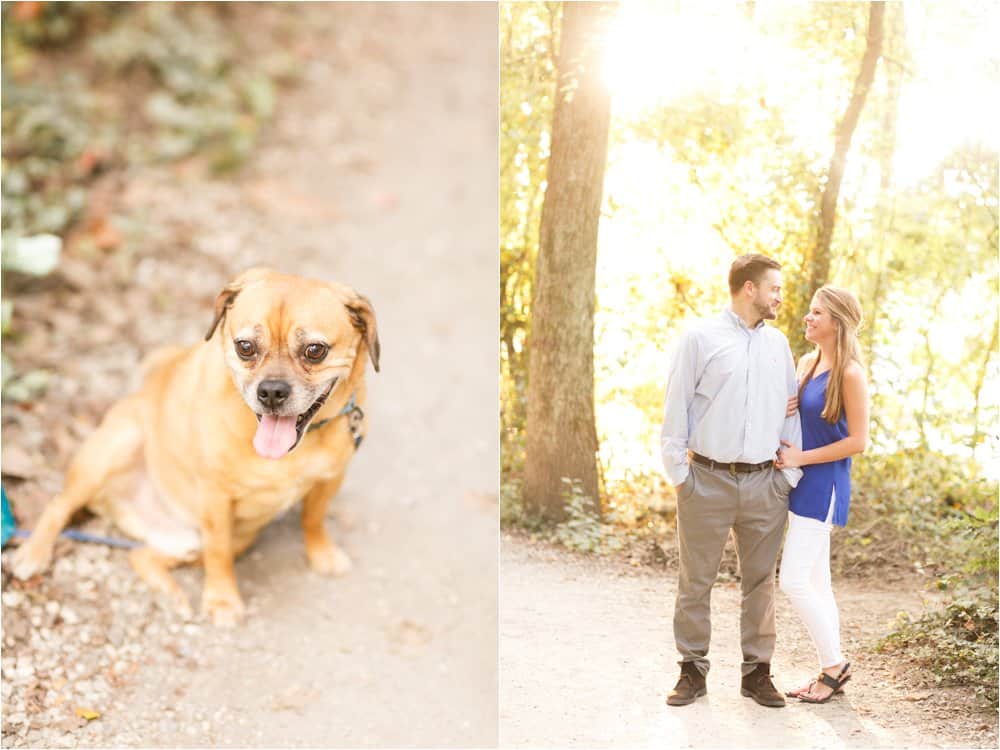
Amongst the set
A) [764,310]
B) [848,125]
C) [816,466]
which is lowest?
[816,466]

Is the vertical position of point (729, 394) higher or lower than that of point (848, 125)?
lower

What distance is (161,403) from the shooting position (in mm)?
3139

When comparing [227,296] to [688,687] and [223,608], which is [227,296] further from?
[688,687]

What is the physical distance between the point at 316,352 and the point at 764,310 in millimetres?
1376

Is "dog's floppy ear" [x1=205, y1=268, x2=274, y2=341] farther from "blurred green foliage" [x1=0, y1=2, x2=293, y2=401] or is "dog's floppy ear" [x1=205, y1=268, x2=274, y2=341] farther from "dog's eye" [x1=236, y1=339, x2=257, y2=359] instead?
"blurred green foliage" [x1=0, y1=2, x2=293, y2=401]

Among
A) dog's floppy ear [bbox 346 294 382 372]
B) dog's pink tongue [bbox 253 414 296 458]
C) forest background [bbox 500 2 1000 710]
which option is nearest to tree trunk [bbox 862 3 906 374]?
forest background [bbox 500 2 1000 710]

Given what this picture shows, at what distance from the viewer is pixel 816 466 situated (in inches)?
113

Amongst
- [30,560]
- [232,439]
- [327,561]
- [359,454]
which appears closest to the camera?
[232,439]

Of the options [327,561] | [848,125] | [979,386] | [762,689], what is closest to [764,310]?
[848,125]

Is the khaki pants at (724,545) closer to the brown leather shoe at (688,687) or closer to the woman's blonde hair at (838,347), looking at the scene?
the brown leather shoe at (688,687)

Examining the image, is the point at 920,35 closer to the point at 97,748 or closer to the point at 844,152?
the point at 844,152

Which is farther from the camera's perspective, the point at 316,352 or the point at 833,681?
the point at 833,681

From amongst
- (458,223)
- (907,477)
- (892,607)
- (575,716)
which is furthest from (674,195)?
(458,223)

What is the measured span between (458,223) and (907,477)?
2.93 meters
